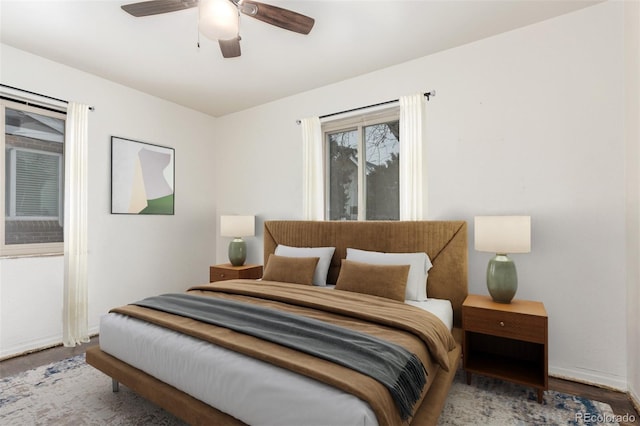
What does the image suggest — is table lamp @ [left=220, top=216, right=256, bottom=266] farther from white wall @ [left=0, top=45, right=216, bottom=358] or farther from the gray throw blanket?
the gray throw blanket

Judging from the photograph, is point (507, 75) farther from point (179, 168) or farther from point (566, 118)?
point (179, 168)

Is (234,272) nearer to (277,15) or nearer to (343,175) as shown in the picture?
(343,175)

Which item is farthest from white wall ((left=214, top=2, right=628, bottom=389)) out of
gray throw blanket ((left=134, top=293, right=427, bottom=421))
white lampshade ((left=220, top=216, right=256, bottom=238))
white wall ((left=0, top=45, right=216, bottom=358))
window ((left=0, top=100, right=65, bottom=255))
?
window ((left=0, top=100, right=65, bottom=255))

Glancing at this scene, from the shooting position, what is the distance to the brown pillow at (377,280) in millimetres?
2438

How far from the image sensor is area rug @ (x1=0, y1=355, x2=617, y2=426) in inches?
74.9

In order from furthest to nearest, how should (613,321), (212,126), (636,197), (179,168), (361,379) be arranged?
1. (212,126)
2. (179,168)
3. (613,321)
4. (636,197)
5. (361,379)

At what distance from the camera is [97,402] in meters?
2.09

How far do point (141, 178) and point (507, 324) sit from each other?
13.2 feet

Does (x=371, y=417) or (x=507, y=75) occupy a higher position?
(x=507, y=75)

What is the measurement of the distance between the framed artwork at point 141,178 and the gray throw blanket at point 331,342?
2.14 meters

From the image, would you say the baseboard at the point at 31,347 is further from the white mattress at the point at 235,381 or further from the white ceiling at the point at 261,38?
the white ceiling at the point at 261,38

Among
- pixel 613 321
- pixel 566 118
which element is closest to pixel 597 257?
pixel 613 321

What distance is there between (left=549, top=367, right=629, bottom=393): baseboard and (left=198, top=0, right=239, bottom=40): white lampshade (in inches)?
133

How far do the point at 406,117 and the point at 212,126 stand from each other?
3.02 m
